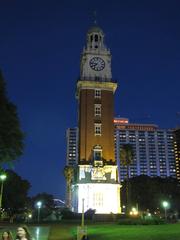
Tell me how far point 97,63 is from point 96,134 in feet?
61.8

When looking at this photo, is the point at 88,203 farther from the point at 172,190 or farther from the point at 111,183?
the point at 172,190

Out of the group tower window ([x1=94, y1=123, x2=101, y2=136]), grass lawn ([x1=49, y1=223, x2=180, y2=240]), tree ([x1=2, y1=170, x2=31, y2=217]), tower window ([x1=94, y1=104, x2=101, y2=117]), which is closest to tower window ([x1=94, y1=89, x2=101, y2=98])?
tower window ([x1=94, y1=104, x2=101, y2=117])

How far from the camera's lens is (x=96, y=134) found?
78.2 meters

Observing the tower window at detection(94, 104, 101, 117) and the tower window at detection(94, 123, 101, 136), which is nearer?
the tower window at detection(94, 123, 101, 136)

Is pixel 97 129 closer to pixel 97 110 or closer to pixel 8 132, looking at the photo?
pixel 97 110

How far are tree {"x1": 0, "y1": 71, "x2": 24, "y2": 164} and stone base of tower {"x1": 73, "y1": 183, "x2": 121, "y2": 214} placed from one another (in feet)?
131

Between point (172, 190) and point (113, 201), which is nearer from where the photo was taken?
point (113, 201)

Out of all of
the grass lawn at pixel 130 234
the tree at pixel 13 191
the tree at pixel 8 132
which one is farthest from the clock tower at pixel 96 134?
the tree at pixel 8 132

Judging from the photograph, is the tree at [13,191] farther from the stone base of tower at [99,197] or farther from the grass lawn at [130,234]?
the grass lawn at [130,234]

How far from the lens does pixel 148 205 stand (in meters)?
109

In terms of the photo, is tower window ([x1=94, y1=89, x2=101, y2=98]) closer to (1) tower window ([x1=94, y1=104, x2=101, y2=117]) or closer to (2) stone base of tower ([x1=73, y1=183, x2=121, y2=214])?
(1) tower window ([x1=94, y1=104, x2=101, y2=117])

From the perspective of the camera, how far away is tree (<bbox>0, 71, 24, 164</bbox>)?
101 feet

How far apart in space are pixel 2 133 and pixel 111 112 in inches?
2026

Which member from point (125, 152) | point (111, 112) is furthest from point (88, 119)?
point (125, 152)
